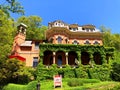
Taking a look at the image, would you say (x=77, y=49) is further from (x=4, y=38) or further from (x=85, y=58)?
(x=4, y=38)

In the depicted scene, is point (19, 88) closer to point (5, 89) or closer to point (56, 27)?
point (5, 89)

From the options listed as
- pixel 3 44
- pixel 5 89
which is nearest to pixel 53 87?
pixel 5 89

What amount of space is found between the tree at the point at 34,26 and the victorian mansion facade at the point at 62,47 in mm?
11593

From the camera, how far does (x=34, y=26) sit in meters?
61.8

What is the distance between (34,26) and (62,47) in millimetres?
24532

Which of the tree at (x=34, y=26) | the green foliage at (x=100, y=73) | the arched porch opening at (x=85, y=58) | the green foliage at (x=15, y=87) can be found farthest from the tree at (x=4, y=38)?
the tree at (x=34, y=26)

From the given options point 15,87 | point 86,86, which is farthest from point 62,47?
point 86,86

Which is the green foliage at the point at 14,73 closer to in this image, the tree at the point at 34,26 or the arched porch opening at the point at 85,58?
the arched porch opening at the point at 85,58

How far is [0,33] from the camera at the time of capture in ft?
118

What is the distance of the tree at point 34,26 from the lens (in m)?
59.0

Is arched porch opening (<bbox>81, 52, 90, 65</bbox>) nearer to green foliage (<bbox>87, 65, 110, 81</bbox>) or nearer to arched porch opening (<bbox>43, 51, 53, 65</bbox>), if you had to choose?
green foliage (<bbox>87, 65, 110, 81</bbox>)

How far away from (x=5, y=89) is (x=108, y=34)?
36.5m

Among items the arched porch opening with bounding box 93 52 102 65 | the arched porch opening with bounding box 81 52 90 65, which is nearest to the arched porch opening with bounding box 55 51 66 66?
the arched porch opening with bounding box 81 52 90 65

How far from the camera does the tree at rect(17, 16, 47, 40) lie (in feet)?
193
